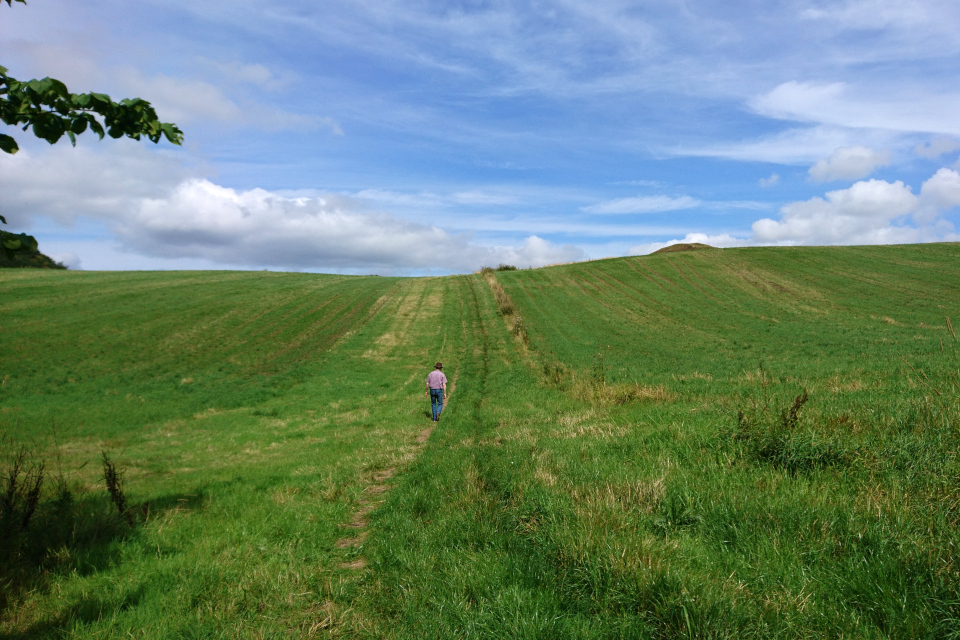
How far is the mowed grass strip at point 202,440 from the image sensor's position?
5.16m

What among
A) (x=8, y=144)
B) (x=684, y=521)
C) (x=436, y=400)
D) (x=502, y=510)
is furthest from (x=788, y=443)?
(x=436, y=400)

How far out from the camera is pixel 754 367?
71.9 feet

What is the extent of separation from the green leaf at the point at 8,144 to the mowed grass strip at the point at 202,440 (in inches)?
172

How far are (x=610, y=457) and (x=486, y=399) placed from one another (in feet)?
35.0

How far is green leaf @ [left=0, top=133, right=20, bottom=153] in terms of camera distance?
159 inches

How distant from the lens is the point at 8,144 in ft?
13.4

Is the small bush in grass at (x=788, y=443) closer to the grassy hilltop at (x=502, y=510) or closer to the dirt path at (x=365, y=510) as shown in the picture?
the grassy hilltop at (x=502, y=510)

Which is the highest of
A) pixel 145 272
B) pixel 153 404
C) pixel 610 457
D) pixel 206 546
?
pixel 145 272

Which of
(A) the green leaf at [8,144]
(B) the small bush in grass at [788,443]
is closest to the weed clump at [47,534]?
(A) the green leaf at [8,144]

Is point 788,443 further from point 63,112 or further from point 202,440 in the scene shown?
point 202,440

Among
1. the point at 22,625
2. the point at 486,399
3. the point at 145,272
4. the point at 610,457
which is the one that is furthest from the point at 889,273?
the point at 145,272

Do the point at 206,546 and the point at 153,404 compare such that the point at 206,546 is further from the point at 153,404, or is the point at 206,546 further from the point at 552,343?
the point at 552,343

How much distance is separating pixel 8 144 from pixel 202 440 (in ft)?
44.7

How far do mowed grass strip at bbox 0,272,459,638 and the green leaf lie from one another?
437cm
